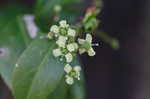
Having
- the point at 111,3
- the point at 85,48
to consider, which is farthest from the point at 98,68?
the point at 85,48

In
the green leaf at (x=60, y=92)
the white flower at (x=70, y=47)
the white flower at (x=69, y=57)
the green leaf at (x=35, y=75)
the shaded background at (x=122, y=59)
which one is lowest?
the shaded background at (x=122, y=59)

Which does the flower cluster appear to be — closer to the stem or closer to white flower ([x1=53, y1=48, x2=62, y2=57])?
white flower ([x1=53, y1=48, x2=62, y2=57])

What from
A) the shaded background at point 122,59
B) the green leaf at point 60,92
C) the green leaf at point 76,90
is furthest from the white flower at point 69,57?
the shaded background at point 122,59

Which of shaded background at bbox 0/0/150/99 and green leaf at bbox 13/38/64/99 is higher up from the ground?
green leaf at bbox 13/38/64/99

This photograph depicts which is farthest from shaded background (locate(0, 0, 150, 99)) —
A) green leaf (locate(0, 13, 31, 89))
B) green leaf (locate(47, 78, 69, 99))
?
green leaf (locate(47, 78, 69, 99))

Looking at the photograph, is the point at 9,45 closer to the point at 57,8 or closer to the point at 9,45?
the point at 9,45

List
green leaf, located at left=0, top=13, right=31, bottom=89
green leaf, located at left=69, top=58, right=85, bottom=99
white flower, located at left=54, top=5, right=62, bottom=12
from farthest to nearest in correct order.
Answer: white flower, located at left=54, top=5, right=62, bottom=12, green leaf, located at left=69, top=58, right=85, bottom=99, green leaf, located at left=0, top=13, right=31, bottom=89

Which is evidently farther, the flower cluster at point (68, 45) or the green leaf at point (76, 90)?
the green leaf at point (76, 90)

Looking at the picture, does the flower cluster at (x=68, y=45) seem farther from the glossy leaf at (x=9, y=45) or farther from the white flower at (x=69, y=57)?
the glossy leaf at (x=9, y=45)
